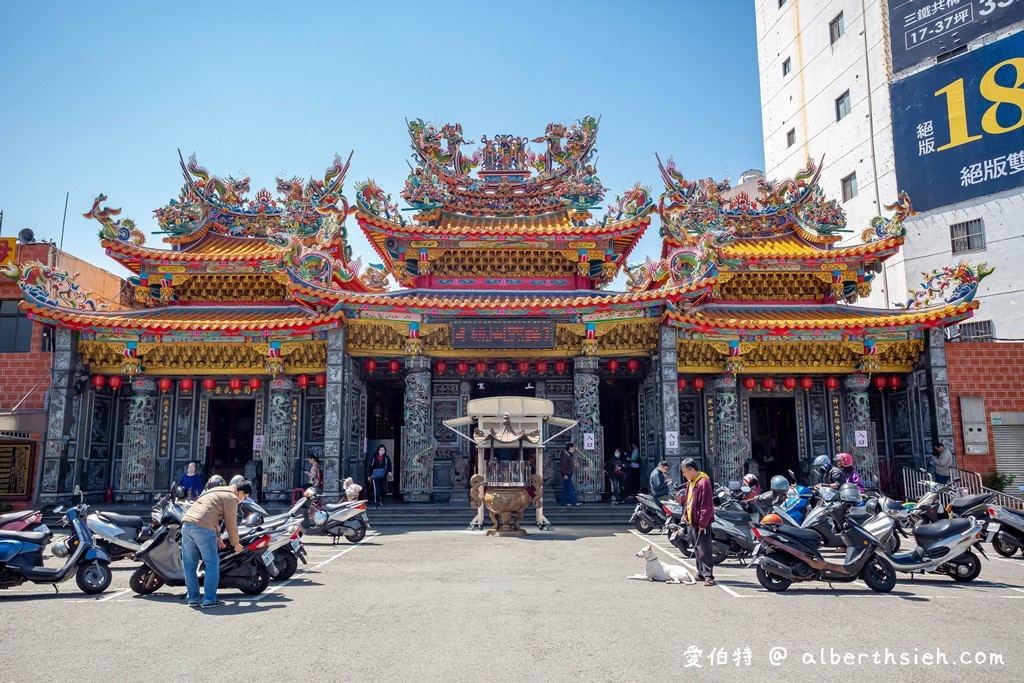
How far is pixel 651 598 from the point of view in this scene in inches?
297

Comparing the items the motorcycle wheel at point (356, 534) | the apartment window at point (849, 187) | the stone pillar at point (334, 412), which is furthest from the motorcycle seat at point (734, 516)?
the apartment window at point (849, 187)

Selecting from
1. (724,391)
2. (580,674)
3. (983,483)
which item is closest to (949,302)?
(983,483)

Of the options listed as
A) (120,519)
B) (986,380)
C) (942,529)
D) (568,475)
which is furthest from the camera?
(986,380)

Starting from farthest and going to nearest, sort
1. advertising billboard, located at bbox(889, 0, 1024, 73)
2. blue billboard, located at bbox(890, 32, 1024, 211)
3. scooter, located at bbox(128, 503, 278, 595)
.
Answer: advertising billboard, located at bbox(889, 0, 1024, 73), blue billboard, located at bbox(890, 32, 1024, 211), scooter, located at bbox(128, 503, 278, 595)

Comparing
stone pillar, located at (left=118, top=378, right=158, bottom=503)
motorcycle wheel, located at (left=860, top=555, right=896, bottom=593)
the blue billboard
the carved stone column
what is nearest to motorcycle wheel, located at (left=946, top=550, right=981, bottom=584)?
motorcycle wheel, located at (left=860, top=555, right=896, bottom=593)

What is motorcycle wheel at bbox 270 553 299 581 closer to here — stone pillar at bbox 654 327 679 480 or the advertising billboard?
stone pillar at bbox 654 327 679 480

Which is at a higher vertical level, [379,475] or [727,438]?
[727,438]

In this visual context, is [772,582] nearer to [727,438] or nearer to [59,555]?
[59,555]

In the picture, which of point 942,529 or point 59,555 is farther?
point 942,529

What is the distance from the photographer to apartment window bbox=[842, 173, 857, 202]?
1146 inches

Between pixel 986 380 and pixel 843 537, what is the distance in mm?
12051

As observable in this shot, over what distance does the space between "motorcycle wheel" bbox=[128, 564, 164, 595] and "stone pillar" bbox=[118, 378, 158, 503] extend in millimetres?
10109

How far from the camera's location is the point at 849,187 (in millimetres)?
29531

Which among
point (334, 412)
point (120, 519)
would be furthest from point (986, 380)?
point (120, 519)
